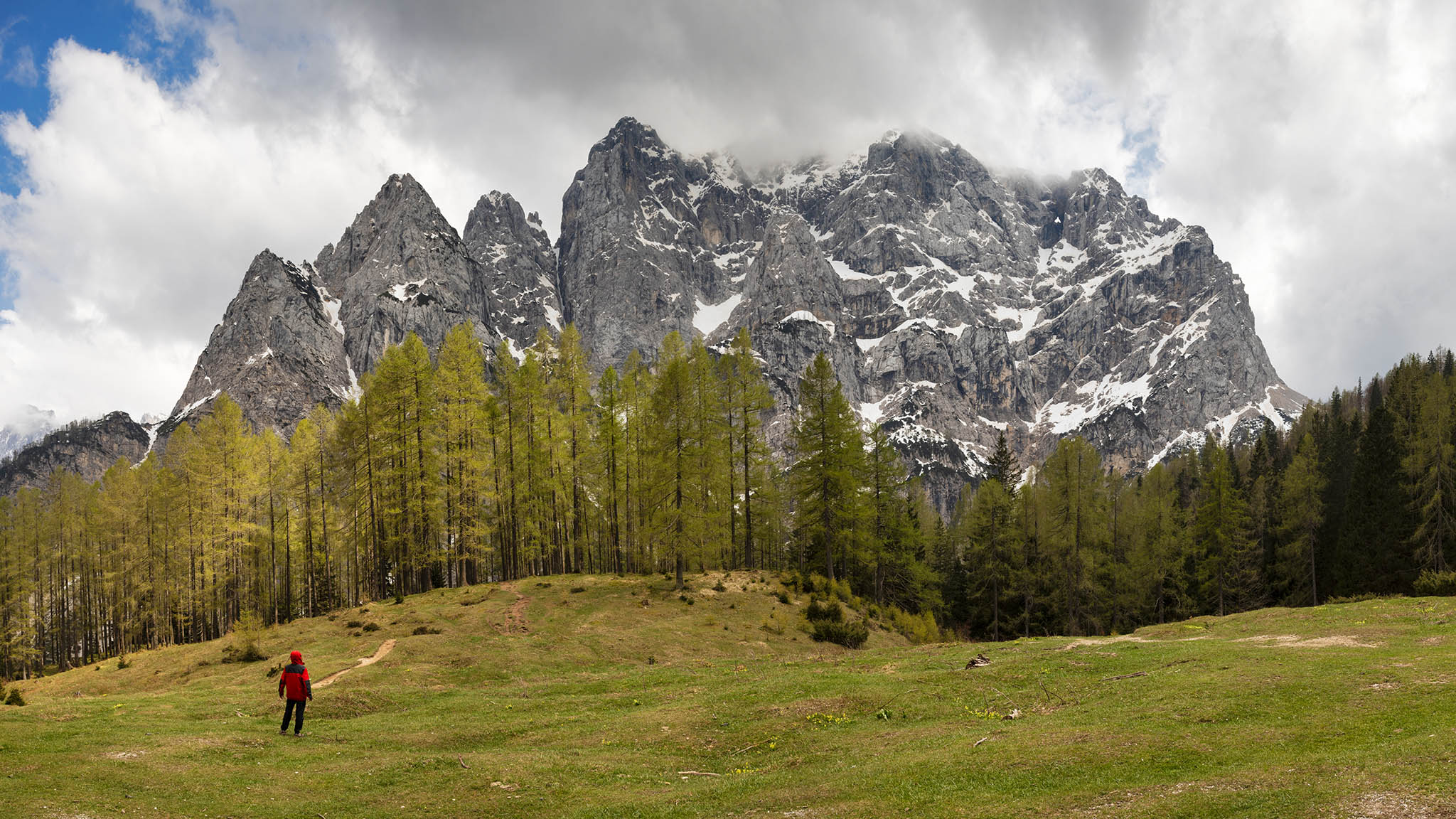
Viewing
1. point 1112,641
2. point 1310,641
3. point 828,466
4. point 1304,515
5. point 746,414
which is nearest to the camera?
point 1310,641

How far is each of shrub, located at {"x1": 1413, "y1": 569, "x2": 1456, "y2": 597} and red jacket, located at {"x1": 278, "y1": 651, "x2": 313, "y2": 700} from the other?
46.8 metres

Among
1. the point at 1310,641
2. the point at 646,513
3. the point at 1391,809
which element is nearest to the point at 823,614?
the point at 646,513

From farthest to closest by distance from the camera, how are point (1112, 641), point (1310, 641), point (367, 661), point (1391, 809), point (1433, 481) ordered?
1. point (1433, 481)
2. point (1112, 641)
3. point (367, 661)
4. point (1310, 641)
5. point (1391, 809)

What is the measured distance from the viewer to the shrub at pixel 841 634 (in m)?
39.3

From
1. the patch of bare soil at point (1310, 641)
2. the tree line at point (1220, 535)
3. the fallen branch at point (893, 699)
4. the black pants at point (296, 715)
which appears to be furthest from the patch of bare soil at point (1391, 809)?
the tree line at point (1220, 535)

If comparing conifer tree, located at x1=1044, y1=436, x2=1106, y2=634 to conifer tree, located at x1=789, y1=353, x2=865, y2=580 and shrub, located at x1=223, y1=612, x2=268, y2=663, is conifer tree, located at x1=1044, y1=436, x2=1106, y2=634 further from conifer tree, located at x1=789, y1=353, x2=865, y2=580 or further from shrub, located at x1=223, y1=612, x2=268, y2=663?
shrub, located at x1=223, y1=612, x2=268, y2=663

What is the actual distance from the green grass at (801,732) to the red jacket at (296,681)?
122 centimetres

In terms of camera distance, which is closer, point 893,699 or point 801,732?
point 801,732

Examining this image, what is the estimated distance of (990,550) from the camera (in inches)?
2549

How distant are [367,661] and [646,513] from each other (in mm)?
20623

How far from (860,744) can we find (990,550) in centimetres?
5135

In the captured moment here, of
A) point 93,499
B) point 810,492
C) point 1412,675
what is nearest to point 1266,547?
point 810,492

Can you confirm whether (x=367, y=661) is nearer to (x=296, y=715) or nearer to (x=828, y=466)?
(x=296, y=715)

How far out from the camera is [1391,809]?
9.50 meters
